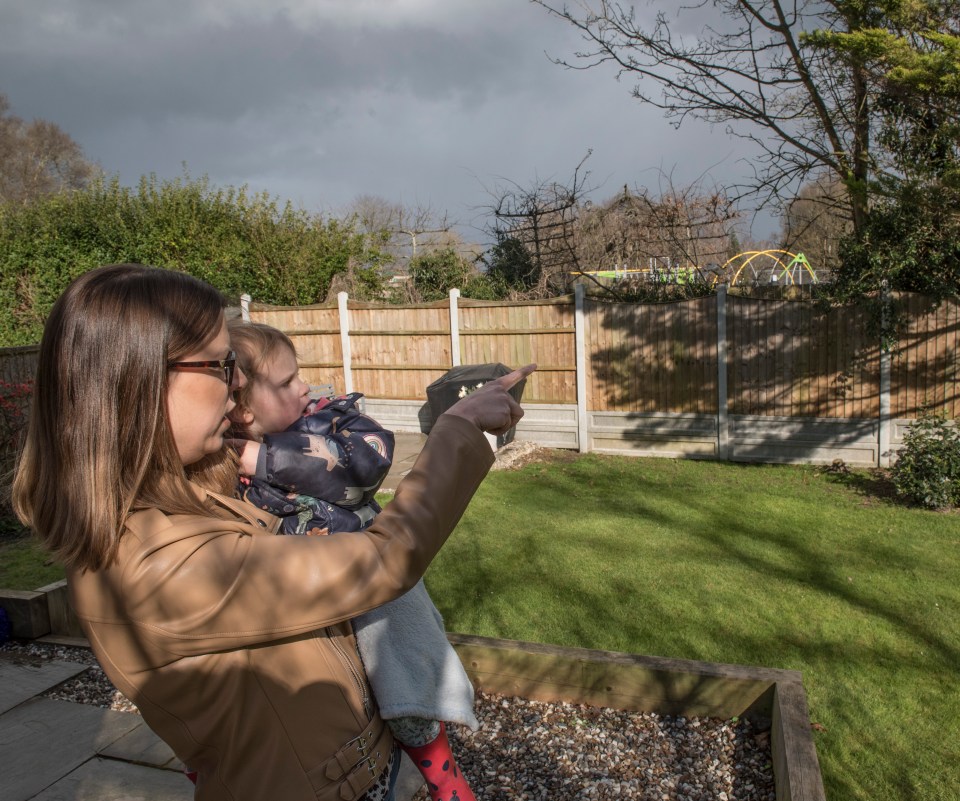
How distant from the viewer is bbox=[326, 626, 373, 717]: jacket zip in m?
1.37

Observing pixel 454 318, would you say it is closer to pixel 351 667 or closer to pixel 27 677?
pixel 27 677

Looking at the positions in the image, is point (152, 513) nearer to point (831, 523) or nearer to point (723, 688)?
point (723, 688)

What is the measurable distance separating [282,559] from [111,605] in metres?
0.26

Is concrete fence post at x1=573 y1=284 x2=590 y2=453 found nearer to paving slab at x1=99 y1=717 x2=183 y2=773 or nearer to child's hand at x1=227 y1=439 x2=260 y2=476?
paving slab at x1=99 y1=717 x2=183 y2=773

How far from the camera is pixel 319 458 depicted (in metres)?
1.78

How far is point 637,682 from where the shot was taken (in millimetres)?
3254

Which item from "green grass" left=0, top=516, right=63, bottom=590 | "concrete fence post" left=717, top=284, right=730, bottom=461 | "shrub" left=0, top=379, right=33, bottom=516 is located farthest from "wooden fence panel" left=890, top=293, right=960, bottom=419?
"shrub" left=0, top=379, right=33, bottom=516

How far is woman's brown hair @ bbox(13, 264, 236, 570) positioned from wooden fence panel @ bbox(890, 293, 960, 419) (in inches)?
353

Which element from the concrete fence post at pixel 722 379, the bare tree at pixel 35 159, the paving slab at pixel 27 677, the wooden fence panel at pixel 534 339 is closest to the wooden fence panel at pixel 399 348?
the wooden fence panel at pixel 534 339

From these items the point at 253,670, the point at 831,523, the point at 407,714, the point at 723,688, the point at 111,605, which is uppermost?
the point at 111,605

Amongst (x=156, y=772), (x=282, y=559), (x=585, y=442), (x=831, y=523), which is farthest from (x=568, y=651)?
(x=585, y=442)

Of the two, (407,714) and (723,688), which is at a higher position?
(407,714)

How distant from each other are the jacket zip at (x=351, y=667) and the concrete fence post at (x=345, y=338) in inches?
441

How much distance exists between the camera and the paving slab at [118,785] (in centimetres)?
302
